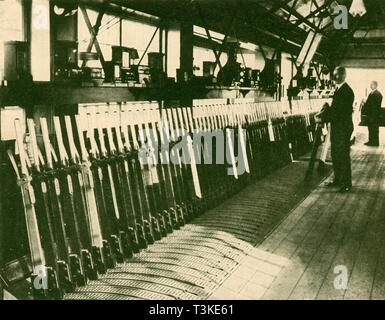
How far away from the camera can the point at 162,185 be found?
4.95 m

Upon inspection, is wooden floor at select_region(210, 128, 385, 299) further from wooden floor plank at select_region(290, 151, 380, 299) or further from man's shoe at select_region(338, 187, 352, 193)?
man's shoe at select_region(338, 187, 352, 193)

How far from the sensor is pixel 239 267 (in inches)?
155

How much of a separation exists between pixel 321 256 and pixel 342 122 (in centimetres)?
318

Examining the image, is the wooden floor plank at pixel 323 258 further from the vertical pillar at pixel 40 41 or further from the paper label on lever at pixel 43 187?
the vertical pillar at pixel 40 41

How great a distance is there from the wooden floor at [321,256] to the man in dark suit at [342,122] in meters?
0.49

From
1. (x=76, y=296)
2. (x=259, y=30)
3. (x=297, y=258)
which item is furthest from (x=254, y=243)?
(x=259, y=30)

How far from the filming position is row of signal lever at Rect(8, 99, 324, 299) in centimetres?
331

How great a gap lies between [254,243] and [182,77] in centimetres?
A: 425

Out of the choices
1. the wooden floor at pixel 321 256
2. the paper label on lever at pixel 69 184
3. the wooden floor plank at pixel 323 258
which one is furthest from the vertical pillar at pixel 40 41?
the wooden floor plank at pixel 323 258

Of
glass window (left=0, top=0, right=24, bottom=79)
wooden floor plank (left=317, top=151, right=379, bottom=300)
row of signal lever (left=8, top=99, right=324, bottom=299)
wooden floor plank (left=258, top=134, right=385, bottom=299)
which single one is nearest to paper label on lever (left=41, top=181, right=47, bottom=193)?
row of signal lever (left=8, top=99, right=324, bottom=299)

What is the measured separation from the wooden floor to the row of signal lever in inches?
38.2

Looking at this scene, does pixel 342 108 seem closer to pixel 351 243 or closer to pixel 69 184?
pixel 351 243

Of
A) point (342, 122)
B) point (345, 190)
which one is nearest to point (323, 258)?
point (345, 190)
